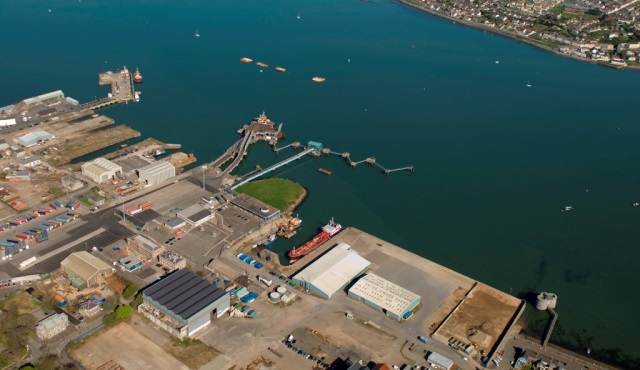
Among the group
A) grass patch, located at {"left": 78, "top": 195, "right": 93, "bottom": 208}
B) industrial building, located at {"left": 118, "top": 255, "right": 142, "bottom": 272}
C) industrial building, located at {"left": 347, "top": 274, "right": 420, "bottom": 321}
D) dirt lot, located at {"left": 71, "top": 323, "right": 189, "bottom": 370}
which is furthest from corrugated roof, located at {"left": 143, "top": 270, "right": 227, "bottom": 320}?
grass patch, located at {"left": 78, "top": 195, "right": 93, "bottom": 208}

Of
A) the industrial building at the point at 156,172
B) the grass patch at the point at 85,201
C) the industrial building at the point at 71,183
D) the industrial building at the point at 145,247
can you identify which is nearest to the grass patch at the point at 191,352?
the industrial building at the point at 145,247

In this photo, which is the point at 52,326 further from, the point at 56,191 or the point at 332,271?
the point at 56,191

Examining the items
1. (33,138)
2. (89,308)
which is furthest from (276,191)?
(33,138)

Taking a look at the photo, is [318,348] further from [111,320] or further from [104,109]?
[104,109]

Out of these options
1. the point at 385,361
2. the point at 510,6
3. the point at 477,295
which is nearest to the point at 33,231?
the point at 385,361

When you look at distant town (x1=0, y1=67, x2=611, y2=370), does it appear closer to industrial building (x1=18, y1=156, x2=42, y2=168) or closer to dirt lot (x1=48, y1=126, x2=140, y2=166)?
industrial building (x1=18, y1=156, x2=42, y2=168)

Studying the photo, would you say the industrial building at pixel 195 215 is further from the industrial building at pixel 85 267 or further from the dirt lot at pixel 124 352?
the dirt lot at pixel 124 352
